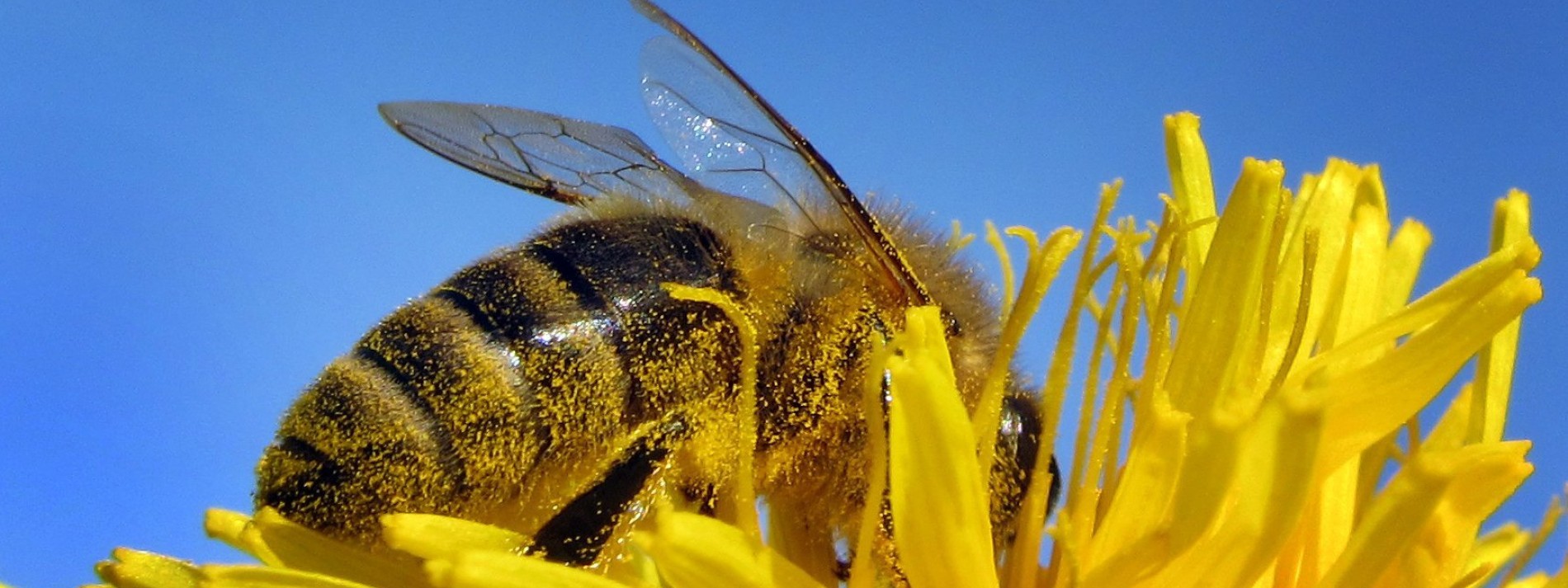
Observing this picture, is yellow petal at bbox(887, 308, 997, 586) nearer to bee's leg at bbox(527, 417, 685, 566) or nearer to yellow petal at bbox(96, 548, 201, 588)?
bee's leg at bbox(527, 417, 685, 566)

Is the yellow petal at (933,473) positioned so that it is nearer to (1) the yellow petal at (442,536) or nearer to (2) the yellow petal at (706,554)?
(2) the yellow petal at (706,554)

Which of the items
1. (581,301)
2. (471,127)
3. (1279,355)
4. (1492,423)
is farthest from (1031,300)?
(471,127)

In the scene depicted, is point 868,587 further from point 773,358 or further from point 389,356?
point 389,356

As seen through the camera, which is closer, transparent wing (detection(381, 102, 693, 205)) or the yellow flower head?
the yellow flower head

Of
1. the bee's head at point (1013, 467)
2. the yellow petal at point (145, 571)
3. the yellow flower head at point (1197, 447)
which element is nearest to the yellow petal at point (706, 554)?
the yellow flower head at point (1197, 447)

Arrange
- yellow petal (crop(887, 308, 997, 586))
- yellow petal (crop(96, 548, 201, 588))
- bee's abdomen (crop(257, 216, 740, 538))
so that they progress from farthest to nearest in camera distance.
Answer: yellow petal (crop(96, 548, 201, 588)), bee's abdomen (crop(257, 216, 740, 538)), yellow petal (crop(887, 308, 997, 586))

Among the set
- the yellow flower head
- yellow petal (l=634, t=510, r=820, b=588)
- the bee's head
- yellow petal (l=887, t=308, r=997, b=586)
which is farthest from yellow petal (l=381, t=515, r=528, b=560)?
the bee's head
